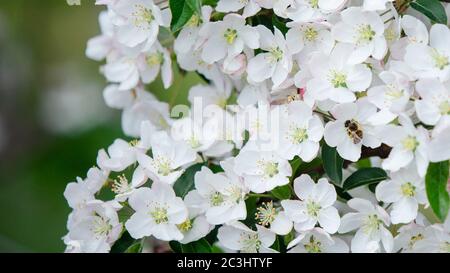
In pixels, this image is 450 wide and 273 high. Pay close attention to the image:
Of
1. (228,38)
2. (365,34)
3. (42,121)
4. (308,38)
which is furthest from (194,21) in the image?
(42,121)

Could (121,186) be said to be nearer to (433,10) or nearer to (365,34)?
(365,34)

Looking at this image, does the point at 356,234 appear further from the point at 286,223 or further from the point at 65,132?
the point at 65,132

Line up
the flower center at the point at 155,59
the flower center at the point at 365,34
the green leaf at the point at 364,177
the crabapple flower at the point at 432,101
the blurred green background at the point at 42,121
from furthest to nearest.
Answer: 1. the blurred green background at the point at 42,121
2. the flower center at the point at 155,59
3. the green leaf at the point at 364,177
4. the flower center at the point at 365,34
5. the crabapple flower at the point at 432,101

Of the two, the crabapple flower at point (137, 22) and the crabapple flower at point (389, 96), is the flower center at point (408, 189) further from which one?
the crabapple flower at point (137, 22)

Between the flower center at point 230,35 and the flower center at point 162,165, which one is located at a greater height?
the flower center at point 230,35

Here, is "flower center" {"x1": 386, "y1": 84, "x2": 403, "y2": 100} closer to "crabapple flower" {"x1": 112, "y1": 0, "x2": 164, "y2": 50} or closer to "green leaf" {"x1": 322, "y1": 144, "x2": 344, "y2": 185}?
"green leaf" {"x1": 322, "y1": 144, "x2": 344, "y2": 185}

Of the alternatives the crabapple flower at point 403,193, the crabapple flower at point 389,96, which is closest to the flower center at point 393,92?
the crabapple flower at point 389,96
